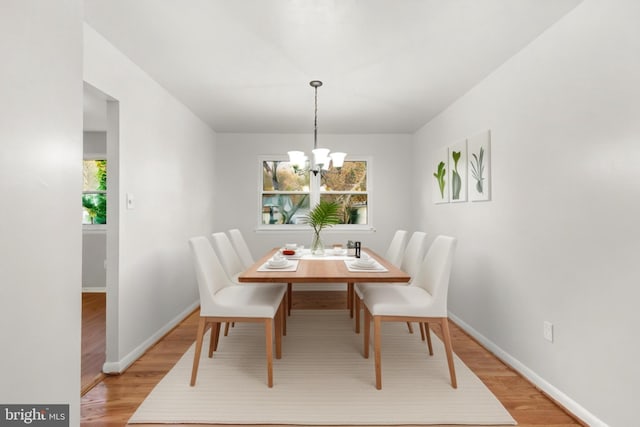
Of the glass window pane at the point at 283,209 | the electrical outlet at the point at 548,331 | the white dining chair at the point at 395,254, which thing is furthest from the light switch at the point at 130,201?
the electrical outlet at the point at 548,331

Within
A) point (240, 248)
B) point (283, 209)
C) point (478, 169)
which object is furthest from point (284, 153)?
point (478, 169)

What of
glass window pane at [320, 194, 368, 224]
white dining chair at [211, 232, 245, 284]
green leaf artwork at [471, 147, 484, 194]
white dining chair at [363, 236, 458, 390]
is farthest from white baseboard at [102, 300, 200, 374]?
green leaf artwork at [471, 147, 484, 194]

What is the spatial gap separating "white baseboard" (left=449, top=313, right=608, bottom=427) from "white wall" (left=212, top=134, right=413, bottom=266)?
7.16 feet

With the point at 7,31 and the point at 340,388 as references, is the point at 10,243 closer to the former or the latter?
the point at 7,31

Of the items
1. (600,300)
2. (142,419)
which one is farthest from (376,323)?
(142,419)

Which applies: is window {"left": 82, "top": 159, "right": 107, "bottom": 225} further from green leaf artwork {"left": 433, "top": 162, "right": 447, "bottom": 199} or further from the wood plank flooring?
green leaf artwork {"left": 433, "top": 162, "right": 447, "bottom": 199}

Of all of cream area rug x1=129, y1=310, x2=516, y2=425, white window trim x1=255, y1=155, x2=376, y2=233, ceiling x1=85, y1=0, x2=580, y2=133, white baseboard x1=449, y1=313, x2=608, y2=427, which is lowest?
cream area rug x1=129, y1=310, x2=516, y2=425

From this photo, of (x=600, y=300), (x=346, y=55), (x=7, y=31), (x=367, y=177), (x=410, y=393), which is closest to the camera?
(x=7, y=31)

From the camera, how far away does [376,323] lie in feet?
7.25

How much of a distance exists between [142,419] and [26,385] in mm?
→ 1102

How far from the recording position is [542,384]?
7.04 ft

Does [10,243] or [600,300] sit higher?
[10,243]

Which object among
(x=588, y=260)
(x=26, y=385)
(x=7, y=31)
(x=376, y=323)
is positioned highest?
(x=7, y=31)

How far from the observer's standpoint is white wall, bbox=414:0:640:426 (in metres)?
1.65
